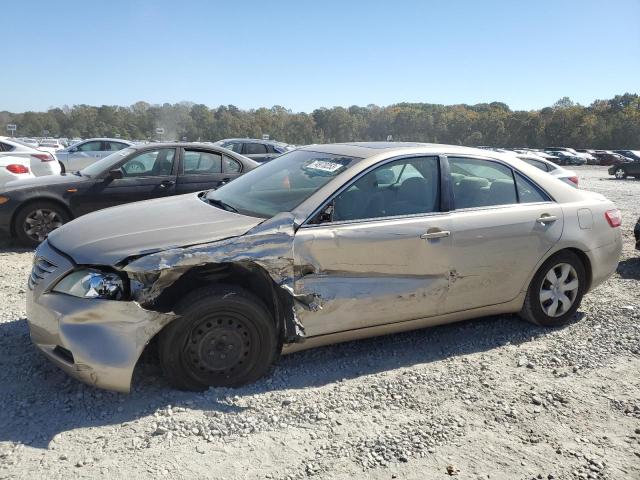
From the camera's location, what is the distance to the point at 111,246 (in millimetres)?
3141

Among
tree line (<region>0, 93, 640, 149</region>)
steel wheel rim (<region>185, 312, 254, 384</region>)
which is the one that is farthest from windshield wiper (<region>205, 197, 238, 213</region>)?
tree line (<region>0, 93, 640, 149</region>)

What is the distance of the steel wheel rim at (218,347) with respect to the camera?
319 centimetres

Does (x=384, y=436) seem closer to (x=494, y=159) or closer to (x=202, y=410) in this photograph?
(x=202, y=410)

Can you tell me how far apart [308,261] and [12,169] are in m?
7.71

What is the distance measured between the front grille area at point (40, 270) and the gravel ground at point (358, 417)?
0.62 metres

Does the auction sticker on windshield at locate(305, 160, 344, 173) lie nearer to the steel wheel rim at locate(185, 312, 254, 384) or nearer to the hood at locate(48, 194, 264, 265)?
the hood at locate(48, 194, 264, 265)

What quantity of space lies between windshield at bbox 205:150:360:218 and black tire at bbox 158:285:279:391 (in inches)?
26.9

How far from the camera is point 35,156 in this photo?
1080 centimetres

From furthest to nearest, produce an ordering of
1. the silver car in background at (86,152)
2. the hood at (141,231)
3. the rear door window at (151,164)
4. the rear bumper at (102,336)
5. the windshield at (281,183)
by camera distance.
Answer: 1. the silver car in background at (86,152)
2. the rear door window at (151,164)
3. the windshield at (281,183)
4. the hood at (141,231)
5. the rear bumper at (102,336)

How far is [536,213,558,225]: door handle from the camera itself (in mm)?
4241

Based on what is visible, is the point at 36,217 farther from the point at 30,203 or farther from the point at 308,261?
the point at 308,261

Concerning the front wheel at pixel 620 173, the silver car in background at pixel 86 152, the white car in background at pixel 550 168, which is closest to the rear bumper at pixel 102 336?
the white car in background at pixel 550 168

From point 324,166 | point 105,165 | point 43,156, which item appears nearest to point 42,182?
point 105,165

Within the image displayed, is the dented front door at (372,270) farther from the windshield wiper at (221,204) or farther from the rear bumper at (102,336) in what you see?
the rear bumper at (102,336)
